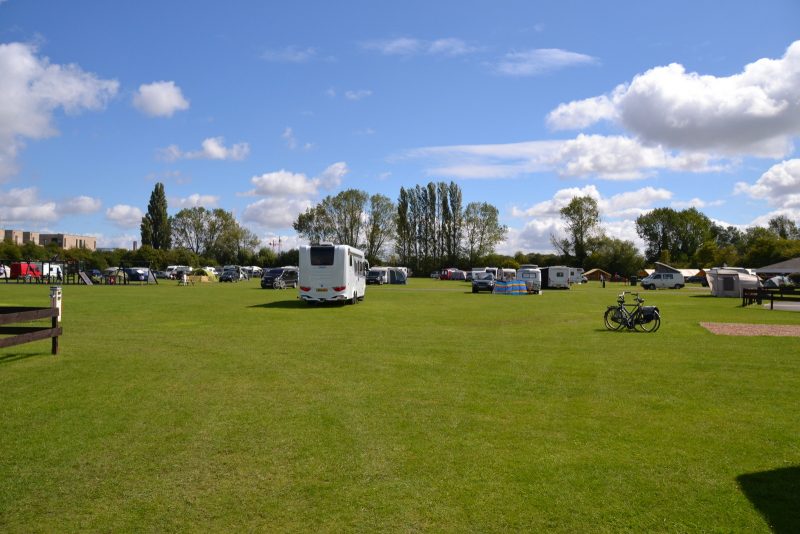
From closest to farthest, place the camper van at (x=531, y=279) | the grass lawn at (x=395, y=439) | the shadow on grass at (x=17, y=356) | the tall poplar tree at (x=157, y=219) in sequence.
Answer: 1. the grass lawn at (x=395, y=439)
2. the shadow on grass at (x=17, y=356)
3. the camper van at (x=531, y=279)
4. the tall poplar tree at (x=157, y=219)

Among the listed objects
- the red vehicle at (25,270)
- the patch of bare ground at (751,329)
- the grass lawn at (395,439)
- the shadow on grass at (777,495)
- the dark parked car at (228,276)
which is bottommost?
the patch of bare ground at (751,329)

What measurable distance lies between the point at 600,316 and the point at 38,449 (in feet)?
69.7

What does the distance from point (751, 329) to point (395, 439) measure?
16.0m

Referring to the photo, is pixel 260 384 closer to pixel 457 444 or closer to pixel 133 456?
pixel 133 456

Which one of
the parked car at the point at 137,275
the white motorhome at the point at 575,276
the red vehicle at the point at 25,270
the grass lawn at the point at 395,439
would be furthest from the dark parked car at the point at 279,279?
the white motorhome at the point at 575,276

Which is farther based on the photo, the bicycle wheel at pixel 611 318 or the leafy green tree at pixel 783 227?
the leafy green tree at pixel 783 227

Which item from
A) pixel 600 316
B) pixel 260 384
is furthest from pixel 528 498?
pixel 600 316

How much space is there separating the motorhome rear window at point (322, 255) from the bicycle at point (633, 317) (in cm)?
1294

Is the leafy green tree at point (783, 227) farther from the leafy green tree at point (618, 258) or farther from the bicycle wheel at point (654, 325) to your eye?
the bicycle wheel at point (654, 325)

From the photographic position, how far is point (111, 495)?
481 centimetres

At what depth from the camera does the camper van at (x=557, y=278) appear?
2347 inches

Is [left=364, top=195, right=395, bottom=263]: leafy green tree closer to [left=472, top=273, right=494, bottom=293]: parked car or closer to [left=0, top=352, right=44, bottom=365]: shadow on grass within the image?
[left=472, top=273, right=494, bottom=293]: parked car

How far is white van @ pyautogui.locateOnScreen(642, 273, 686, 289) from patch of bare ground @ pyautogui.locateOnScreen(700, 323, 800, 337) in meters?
45.1

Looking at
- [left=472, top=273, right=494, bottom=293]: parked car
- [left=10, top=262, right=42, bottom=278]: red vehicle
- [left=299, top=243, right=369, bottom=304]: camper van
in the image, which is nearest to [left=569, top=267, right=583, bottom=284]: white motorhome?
[left=472, top=273, right=494, bottom=293]: parked car
